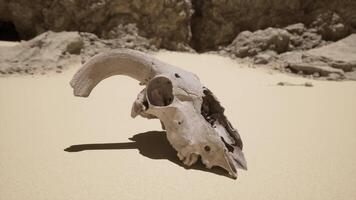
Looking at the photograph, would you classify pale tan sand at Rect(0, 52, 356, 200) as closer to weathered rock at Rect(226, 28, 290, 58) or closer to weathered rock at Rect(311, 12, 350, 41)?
weathered rock at Rect(226, 28, 290, 58)

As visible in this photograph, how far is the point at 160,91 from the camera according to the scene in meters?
2.90

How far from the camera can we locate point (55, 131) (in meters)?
3.33

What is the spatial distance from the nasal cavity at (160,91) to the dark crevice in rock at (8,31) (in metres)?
6.01

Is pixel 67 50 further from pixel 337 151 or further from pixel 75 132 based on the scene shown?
pixel 337 151

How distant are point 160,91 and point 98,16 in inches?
182

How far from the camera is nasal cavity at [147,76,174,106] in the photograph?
2879 mm

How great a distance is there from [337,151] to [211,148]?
3.80ft

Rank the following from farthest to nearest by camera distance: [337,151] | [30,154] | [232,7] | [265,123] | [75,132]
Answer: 1. [232,7]
2. [265,123]
3. [75,132]
4. [337,151]
5. [30,154]

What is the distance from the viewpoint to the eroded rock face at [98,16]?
23.1 ft

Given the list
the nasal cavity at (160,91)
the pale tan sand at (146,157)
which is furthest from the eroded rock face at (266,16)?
the nasal cavity at (160,91)

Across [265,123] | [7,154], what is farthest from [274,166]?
[7,154]

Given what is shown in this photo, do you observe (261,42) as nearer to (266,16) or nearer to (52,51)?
(266,16)

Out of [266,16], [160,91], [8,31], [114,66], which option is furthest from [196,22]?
[160,91]

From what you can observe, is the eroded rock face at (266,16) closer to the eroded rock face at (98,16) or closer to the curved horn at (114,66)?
the eroded rock face at (98,16)
